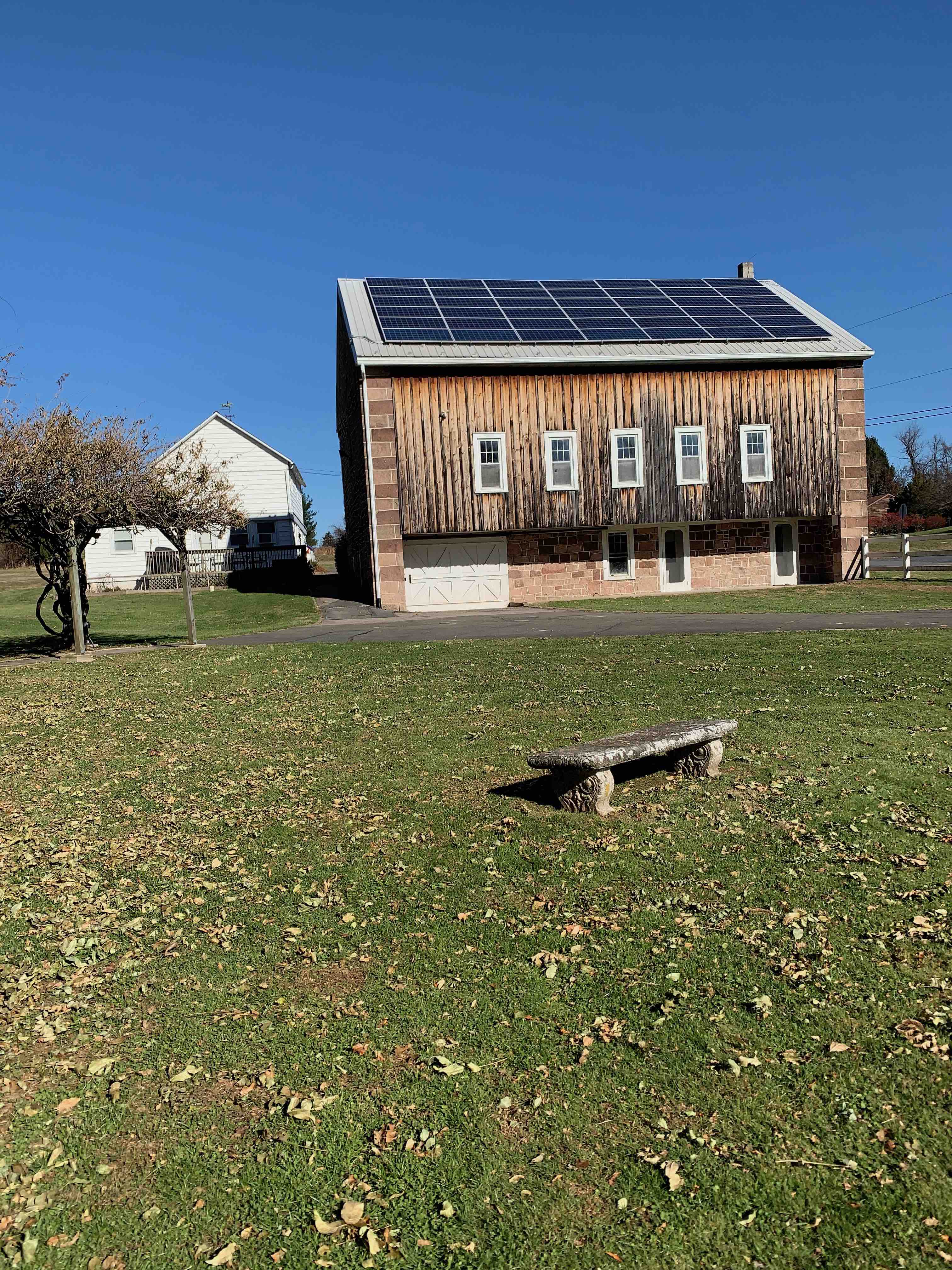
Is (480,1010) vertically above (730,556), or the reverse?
(730,556)

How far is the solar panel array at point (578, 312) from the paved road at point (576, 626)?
29.4 ft

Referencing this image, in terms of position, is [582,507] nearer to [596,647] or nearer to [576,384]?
[576,384]

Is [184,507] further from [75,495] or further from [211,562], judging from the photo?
[211,562]

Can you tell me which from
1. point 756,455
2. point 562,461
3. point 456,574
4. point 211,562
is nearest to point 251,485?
point 211,562

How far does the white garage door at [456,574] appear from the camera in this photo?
27281mm

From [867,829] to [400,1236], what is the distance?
4.30 m

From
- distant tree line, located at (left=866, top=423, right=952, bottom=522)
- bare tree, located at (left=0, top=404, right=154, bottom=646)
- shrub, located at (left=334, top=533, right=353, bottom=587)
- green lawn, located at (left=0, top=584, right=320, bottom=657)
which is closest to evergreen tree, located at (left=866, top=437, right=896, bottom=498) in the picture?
distant tree line, located at (left=866, top=423, right=952, bottom=522)

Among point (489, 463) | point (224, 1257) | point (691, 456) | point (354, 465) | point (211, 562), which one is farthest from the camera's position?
point (211, 562)

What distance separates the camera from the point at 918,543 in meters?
58.5

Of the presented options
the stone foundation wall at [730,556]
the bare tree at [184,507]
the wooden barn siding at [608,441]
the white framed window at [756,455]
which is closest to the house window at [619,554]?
the wooden barn siding at [608,441]

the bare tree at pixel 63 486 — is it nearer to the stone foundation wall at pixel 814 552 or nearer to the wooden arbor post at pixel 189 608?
the wooden arbor post at pixel 189 608

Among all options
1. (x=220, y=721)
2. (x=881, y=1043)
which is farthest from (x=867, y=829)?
(x=220, y=721)

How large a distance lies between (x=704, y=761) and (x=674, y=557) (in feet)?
74.3

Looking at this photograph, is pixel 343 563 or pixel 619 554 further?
pixel 343 563
